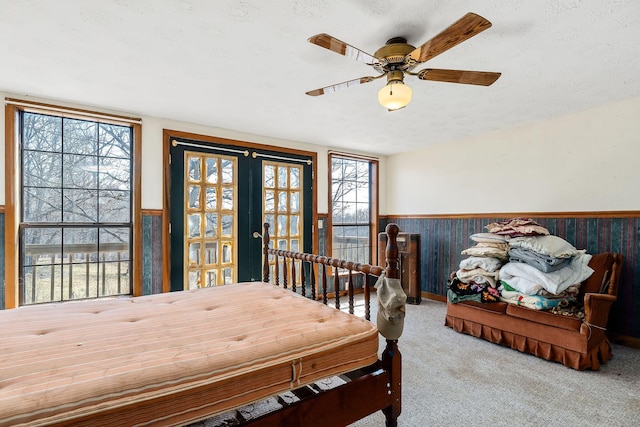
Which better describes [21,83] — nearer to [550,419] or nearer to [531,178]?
[550,419]

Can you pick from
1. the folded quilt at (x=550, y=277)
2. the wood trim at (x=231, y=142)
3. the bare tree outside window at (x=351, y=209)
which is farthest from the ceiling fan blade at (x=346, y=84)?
the bare tree outside window at (x=351, y=209)

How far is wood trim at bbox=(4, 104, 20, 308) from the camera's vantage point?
2793mm

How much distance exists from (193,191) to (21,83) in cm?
169

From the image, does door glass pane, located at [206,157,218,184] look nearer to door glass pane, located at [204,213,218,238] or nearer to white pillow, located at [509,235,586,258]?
door glass pane, located at [204,213,218,238]

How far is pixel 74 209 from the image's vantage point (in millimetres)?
3137

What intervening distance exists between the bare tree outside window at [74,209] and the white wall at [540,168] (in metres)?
4.08

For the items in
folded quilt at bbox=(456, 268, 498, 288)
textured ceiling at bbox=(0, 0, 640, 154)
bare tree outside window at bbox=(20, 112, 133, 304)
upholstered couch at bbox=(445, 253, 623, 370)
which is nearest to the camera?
textured ceiling at bbox=(0, 0, 640, 154)

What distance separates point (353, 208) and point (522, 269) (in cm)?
270

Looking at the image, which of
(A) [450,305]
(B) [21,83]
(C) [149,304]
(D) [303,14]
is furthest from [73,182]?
(A) [450,305]

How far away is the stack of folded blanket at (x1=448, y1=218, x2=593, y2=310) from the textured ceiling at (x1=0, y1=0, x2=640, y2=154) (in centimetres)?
132

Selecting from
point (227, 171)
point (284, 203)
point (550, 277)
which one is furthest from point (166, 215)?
point (550, 277)

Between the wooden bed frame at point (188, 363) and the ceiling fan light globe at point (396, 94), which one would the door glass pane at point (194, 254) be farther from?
the ceiling fan light globe at point (396, 94)

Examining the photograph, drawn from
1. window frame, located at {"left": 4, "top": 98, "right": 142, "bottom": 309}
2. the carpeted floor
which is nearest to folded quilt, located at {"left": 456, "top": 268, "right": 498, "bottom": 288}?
the carpeted floor

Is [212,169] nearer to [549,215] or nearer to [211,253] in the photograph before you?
[211,253]
